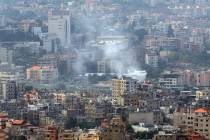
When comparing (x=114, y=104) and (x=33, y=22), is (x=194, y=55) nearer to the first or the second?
(x=33, y=22)

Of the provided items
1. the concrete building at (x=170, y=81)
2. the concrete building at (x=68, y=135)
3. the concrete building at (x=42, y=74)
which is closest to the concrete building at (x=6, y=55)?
the concrete building at (x=42, y=74)

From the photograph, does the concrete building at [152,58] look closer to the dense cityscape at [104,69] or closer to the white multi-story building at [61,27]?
the dense cityscape at [104,69]

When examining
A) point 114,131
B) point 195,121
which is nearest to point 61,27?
point 195,121

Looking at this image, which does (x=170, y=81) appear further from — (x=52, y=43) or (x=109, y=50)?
(x=52, y=43)

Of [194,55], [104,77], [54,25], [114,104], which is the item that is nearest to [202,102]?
[114,104]

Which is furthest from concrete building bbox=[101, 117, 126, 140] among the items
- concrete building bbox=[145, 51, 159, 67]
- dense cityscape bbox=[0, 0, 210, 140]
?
concrete building bbox=[145, 51, 159, 67]
